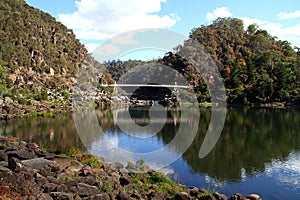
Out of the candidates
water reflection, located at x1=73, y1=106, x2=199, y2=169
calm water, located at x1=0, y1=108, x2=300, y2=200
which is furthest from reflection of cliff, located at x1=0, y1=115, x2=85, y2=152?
water reflection, located at x1=73, y1=106, x2=199, y2=169

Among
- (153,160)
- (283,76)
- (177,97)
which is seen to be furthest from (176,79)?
(153,160)

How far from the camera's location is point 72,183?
8.82 metres

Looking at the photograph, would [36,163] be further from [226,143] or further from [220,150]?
[226,143]

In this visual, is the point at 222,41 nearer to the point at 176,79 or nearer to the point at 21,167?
the point at 176,79

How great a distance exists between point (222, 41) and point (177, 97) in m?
31.6

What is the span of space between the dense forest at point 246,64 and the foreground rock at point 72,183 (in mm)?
57730

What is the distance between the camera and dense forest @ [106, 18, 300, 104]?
65.2m

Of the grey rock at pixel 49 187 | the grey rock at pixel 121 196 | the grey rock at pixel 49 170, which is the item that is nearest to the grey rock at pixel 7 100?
the grey rock at pixel 49 170

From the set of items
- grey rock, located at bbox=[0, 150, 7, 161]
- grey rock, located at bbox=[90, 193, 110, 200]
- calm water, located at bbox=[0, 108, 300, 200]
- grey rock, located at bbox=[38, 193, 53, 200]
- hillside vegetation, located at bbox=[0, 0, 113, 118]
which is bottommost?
calm water, located at bbox=[0, 108, 300, 200]

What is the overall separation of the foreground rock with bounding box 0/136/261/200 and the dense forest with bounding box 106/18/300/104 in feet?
189

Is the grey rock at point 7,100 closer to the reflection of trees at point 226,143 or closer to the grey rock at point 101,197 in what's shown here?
the reflection of trees at point 226,143

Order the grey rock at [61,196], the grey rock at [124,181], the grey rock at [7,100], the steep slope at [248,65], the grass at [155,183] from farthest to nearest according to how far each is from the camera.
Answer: the steep slope at [248,65] → the grey rock at [7,100] → the grass at [155,183] → the grey rock at [124,181] → the grey rock at [61,196]

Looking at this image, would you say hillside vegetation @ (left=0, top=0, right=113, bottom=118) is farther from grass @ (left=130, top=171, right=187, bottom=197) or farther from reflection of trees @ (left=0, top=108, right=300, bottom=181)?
grass @ (left=130, top=171, right=187, bottom=197)

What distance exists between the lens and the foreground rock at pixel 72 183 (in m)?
7.56
